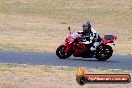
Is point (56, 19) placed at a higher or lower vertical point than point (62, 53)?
lower

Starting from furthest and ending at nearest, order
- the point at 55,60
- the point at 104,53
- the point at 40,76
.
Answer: the point at 104,53
the point at 55,60
the point at 40,76

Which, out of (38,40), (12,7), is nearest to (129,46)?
(38,40)

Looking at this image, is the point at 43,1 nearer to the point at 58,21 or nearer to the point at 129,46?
the point at 58,21

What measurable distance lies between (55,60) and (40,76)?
5254mm

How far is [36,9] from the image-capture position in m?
52.3

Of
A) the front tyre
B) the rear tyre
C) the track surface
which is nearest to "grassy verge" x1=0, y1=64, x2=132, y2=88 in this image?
the track surface

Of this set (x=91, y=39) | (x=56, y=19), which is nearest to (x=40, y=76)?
(x=91, y=39)

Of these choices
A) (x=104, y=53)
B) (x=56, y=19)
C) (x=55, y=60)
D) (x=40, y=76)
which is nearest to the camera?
(x=40, y=76)

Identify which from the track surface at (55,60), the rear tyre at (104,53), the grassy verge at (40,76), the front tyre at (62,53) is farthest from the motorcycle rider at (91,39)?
the grassy verge at (40,76)

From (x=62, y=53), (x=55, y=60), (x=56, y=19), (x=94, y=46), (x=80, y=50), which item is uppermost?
(x=94, y=46)

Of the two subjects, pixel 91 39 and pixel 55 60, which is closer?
pixel 55 60

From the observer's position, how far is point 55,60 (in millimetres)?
22312

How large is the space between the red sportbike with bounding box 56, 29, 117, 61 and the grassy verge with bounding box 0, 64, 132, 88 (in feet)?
9.91

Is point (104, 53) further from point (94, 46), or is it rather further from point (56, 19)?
point (56, 19)
